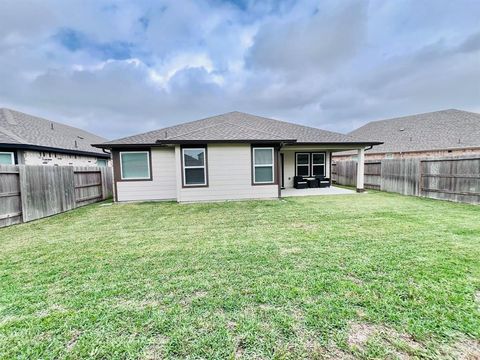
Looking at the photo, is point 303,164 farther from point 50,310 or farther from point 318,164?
point 50,310

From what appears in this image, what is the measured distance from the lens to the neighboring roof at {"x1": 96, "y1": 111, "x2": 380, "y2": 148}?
29.7ft

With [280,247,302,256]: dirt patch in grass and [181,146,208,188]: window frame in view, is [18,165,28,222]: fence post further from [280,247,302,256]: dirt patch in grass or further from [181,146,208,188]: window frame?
[280,247,302,256]: dirt patch in grass

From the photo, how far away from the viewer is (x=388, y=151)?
20.0 meters

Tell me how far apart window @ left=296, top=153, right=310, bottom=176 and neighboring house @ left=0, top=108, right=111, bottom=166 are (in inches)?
507

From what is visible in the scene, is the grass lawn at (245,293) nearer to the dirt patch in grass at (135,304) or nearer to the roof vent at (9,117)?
the dirt patch in grass at (135,304)

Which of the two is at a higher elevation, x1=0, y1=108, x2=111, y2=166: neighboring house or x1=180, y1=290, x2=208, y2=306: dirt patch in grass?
x1=0, y1=108, x2=111, y2=166: neighboring house

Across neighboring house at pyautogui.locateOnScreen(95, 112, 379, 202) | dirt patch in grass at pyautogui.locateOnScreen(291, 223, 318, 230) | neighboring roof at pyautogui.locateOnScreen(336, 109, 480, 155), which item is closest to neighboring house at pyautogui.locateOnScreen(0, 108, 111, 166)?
neighboring house at pyautogui.locateOnScreen(95, 112, 379, 202)

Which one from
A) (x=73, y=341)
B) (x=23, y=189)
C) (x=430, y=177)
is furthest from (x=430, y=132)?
(x=23, y=189)

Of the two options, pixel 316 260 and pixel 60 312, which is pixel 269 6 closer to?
pixel 316 260

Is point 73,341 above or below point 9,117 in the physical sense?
below

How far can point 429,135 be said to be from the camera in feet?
62.7

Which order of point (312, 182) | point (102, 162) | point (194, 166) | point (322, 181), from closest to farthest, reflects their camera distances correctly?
point (194, 166) < point (312, 182) < point (322, 181) < point (102, 162)

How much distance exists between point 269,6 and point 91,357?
45.1 ft

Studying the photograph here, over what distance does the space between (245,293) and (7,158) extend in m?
12.3
